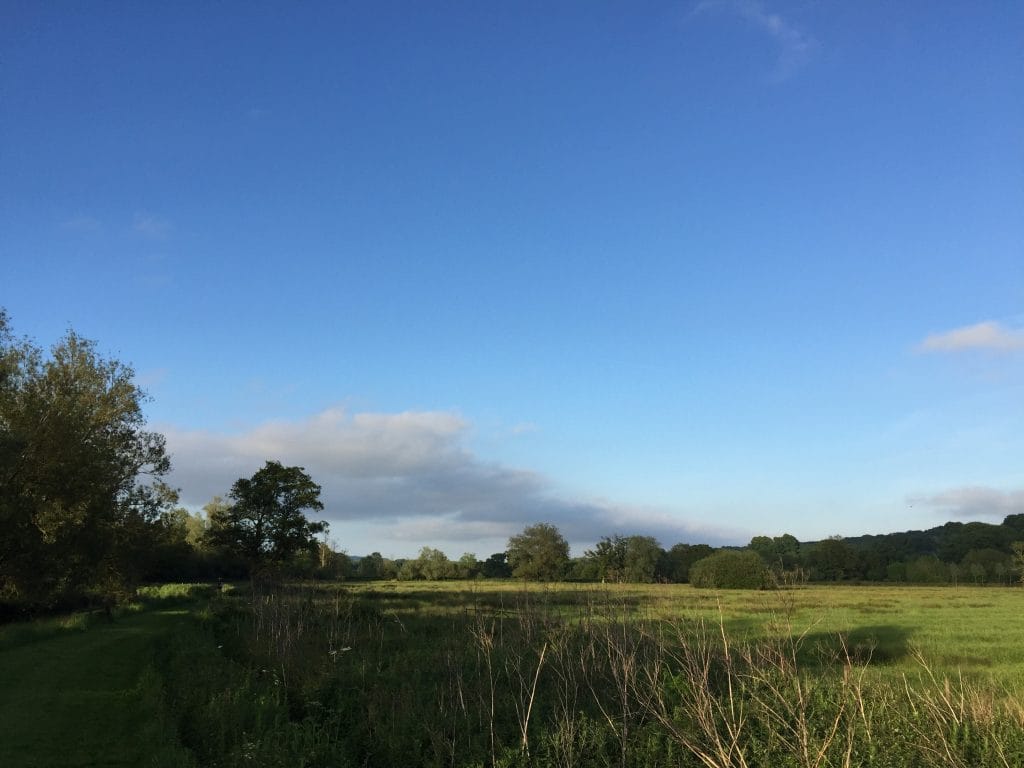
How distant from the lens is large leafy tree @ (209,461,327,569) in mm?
51844

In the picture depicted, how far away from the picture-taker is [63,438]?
28.8 m

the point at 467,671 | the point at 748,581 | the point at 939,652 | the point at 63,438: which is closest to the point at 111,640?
the point at 63,438

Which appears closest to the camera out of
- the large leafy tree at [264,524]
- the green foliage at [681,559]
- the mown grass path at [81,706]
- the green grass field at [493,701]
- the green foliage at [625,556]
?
the green grass field at [493,701]

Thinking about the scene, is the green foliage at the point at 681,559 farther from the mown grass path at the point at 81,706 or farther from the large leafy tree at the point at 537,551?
the mown grass path at the point at 81,706

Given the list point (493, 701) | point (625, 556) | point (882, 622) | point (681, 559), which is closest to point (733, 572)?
point (625, 556)

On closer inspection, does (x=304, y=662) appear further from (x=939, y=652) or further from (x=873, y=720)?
(x=939, y=652)

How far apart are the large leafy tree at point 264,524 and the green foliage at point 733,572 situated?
47.4 metres

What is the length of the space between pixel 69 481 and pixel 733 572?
67.7m

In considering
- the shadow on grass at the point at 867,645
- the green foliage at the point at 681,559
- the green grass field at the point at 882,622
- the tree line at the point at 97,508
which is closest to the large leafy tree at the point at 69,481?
the tree line at the point at 97,508

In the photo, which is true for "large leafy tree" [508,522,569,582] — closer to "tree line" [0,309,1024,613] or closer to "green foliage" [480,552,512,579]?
"green foliage" [480,552,512,579]

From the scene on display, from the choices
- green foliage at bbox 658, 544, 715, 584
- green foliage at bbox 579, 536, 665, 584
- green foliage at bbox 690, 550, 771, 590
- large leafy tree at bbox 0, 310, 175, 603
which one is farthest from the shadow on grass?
green foliage at bbox 658, 544, 715, 584

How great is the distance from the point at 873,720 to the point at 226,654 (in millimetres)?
19395

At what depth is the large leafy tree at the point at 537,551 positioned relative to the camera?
98.7 meters

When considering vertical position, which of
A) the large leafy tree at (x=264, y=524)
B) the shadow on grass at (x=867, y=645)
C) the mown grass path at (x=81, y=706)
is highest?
the large leafy tree at (x=264, y=524)
